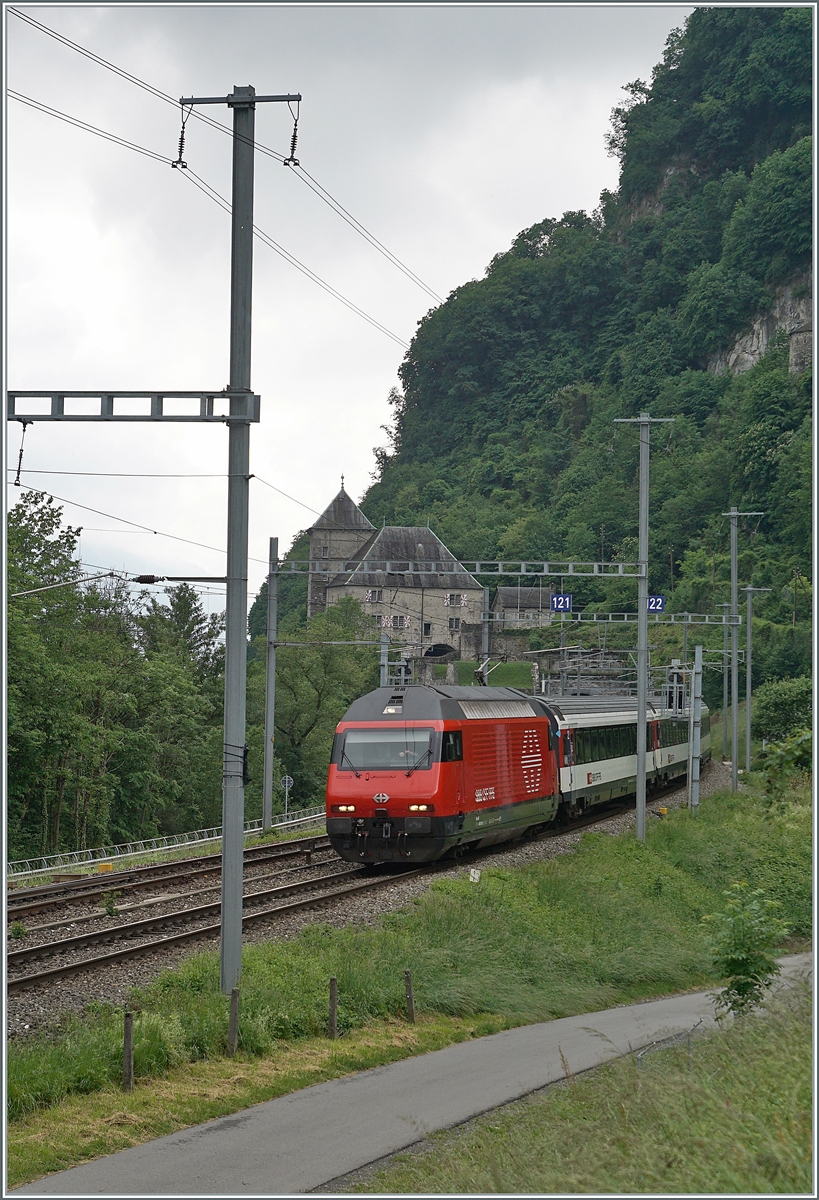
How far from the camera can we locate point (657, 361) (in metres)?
118

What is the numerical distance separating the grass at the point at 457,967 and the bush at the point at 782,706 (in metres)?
23.4

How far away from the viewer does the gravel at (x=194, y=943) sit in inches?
559

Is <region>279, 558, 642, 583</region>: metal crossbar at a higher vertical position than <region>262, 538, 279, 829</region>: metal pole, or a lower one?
higher

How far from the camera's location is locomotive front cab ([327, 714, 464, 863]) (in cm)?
2245

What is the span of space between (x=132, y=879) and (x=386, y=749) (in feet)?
18.6

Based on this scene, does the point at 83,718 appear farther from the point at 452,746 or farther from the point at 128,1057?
the point at 128,1057

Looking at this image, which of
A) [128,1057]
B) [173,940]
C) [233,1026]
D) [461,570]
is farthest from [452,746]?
[461,570]

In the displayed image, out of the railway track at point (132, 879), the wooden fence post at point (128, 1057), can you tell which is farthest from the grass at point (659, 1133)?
the railway track at point (132, 879)

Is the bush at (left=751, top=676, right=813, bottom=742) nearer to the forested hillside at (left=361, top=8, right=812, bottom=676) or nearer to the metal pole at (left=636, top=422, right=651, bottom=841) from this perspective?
the forested hillside at (left=361, top=8, right=812, bottom=676)

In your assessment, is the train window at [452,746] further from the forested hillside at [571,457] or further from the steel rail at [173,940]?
the forested hillside at [571,457]

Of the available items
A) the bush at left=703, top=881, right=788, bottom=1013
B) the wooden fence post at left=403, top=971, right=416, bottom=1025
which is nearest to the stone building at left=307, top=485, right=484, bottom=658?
the wooden fence post at left=403, top=971, right=416, bottom=1025

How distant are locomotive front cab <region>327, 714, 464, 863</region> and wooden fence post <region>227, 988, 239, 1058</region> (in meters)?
9.25

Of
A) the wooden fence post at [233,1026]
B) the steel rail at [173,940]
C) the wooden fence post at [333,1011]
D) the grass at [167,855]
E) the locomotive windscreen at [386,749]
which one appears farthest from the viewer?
the grass at [167,855]

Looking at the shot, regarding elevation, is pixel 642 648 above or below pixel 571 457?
below
